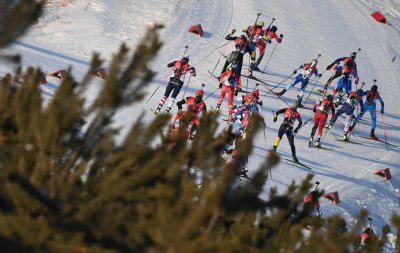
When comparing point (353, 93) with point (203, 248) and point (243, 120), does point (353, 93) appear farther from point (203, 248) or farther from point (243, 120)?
point (203, 248)

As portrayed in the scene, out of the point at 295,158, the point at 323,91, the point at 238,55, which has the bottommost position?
the point at 295,158

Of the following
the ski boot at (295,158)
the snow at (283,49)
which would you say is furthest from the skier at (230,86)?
the ski boot at (295,158)

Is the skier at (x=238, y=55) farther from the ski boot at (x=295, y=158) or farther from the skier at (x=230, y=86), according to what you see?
the ski boot at (x=295, y=158)

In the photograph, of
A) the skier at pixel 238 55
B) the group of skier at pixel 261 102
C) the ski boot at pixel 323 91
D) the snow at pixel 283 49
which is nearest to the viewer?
the group of skier at pixel 261 102

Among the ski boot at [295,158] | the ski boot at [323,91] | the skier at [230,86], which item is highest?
the ski boot at [323,91]

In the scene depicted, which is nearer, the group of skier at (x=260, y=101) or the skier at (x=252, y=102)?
the group of skier at (x=260, y=101)

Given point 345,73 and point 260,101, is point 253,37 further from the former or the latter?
point 260,101

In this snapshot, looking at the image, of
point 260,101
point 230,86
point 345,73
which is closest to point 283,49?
point 345,73

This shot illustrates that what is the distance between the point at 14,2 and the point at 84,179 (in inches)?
75.8

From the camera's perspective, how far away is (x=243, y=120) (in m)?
17.7

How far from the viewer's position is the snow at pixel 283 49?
19.3 meters

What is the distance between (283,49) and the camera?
31047 mm

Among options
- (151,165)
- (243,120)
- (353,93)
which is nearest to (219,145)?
(151,165)

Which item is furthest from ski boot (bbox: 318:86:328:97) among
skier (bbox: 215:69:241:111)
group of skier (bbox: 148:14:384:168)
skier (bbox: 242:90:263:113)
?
skier (bbox: 242:90:263:113)
